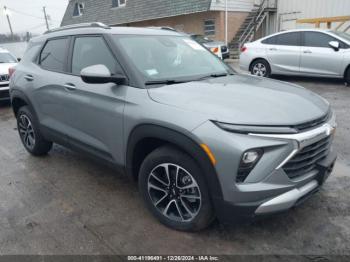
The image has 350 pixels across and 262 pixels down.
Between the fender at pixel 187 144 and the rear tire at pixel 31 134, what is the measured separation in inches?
88.5

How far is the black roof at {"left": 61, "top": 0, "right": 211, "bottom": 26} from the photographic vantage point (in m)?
17.9

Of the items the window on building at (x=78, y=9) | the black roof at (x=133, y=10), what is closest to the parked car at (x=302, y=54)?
the black roof at (x=133, y=10)

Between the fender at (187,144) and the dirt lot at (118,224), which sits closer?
the fender at (187,144)

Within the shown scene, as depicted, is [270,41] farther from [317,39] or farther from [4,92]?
[4,92]

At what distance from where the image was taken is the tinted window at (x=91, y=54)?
125 inches

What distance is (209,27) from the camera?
1891 centimetres

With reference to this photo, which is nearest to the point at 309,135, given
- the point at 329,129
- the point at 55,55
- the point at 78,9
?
the point at 329,129

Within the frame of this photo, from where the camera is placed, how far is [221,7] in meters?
17.6

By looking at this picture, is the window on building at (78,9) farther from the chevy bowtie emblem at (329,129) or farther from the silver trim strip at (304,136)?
the silver trim strip at (304,136)

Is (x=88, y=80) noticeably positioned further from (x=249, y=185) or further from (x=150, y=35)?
(x=249, y=185)

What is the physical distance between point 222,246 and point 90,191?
170 cm

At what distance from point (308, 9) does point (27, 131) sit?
52.8ft

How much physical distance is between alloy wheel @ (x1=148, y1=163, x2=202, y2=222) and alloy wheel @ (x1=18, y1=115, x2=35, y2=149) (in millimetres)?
2525

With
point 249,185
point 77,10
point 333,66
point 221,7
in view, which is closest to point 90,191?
point 249,185
